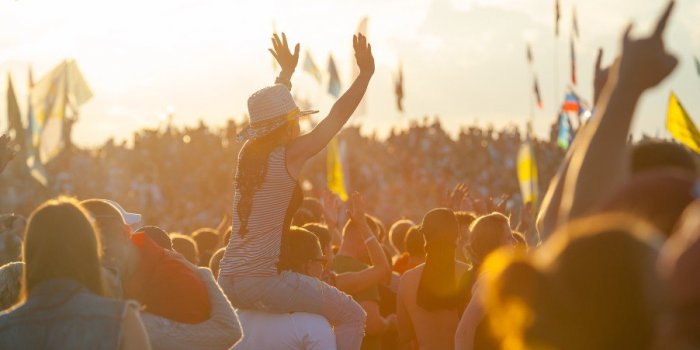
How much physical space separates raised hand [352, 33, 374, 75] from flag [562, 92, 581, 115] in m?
19.6

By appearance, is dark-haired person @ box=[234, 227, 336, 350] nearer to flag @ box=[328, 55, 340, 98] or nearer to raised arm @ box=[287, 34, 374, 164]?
raised arm @ box=[287, 34, 374, 164]

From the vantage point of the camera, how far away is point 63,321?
4055mm

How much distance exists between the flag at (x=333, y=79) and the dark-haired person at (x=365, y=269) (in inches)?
801

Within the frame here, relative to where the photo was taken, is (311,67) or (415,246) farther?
(311,67)

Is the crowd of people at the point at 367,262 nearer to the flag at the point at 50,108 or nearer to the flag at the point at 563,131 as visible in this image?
the flag at the point at 50,108

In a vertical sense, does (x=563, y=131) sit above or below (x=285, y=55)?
below

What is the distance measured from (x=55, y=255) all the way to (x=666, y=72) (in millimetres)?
2225

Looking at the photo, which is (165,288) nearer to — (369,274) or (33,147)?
(369,274)

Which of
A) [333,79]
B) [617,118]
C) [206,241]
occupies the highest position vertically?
[617,118]

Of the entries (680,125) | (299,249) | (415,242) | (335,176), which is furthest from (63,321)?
(335,176)

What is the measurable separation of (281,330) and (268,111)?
1.17 m

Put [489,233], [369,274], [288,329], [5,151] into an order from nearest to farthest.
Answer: [288,329] < [5,151] < [489,233] < [369,274]

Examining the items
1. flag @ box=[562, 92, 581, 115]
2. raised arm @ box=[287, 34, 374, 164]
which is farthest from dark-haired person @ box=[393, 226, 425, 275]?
flag @ box=[562, 92, 581, 115]

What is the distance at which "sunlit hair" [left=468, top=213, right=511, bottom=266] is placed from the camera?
6.71 metres
